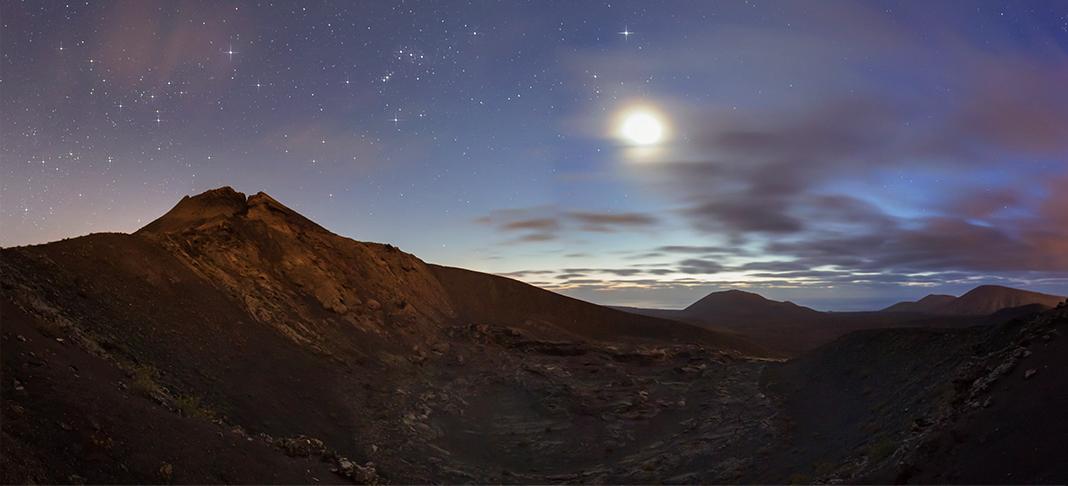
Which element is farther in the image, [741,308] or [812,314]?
[741,308]

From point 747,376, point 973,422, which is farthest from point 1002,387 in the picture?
point 747,376

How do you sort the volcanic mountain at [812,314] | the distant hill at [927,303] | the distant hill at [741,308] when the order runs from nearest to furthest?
1. the volcanic mountain at [812,314]
2. the distant hill at [741,308]
3. the distant hill at [927,303]

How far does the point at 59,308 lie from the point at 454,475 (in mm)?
13735

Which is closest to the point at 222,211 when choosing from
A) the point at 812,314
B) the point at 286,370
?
the point at 286,370

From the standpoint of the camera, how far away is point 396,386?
2497 cm

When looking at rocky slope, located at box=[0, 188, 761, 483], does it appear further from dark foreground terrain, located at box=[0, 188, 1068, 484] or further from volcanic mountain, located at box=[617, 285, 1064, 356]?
volcanic mountain, located at box=[617, 285, 1064, 356]

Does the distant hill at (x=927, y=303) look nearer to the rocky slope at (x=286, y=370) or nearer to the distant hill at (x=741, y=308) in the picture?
the distant hill at (x=741, y=308)

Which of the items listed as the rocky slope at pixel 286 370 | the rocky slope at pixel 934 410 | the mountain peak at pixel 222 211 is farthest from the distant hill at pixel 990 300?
the mountain peak at pixel 222 211

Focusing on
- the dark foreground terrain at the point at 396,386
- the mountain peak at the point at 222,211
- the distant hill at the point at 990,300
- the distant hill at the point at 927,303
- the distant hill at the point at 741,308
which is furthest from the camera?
the distant hill at the point at 927,303

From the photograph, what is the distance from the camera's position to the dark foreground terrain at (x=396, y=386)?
9227 mm

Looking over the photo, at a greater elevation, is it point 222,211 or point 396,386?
point 222,211

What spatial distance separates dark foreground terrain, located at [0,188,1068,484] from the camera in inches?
363

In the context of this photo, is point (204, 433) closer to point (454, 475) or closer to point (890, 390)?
point (454, 475)

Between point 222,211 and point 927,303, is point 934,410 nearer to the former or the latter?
point 222,211
